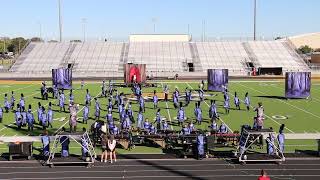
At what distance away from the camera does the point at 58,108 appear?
30.2 m

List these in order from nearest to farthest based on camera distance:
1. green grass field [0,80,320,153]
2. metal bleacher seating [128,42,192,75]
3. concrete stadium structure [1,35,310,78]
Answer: green grass field [0,80,320,153] < concrete stadium structure [1,35,310,78] < metal bleacher seating [128,42,192,75]

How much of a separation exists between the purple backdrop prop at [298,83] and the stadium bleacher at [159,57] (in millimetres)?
27897

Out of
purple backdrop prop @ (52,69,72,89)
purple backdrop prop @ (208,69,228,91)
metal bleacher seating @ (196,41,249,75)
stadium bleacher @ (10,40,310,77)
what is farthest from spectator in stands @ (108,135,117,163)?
metal bleacher seating @ (196,41,249,75)

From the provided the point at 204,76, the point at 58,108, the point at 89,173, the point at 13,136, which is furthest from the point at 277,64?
the point at 89,173

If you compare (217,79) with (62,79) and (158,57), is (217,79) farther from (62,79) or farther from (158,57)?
(158,57)

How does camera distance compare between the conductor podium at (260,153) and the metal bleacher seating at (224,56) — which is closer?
the conductor podium at (260,153)

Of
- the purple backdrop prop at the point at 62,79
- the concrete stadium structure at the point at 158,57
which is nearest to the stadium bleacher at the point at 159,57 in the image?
the concrete stadium structure at the point at 158,57

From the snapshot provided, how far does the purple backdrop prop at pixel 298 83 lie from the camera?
112 ft

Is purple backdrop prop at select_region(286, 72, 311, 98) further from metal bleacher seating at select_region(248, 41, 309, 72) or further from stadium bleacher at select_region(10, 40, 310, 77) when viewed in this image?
metal bleacher seating at select_region(248, 41, 309, 72)

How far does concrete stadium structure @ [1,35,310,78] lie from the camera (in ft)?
214

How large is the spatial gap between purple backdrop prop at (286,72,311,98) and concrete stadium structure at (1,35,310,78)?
27013 mm

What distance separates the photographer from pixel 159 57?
71188 millimetres

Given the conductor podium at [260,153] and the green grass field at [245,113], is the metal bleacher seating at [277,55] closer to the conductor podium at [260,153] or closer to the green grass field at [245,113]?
the green grass field at [245,113]

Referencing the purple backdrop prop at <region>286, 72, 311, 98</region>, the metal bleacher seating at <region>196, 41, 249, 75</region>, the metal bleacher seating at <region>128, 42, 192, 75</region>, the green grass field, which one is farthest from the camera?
the metal bleacher seating at <region>128, 42, 192, 75</region>
